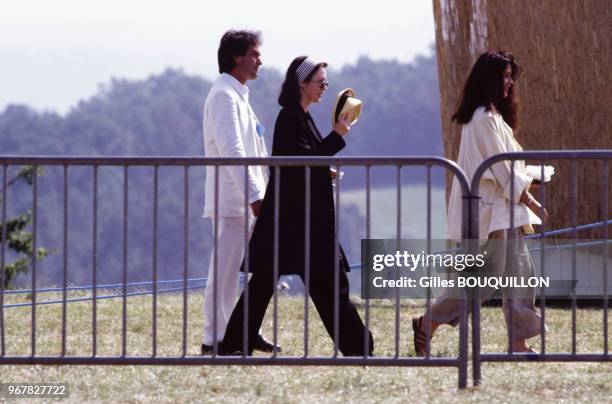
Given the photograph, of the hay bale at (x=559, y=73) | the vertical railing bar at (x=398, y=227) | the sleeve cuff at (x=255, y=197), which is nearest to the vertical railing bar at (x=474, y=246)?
the vertical railing bar at (x=398, y=227)

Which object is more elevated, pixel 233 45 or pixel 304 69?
pixel 233 45

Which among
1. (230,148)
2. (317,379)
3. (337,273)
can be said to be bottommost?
(317,379)

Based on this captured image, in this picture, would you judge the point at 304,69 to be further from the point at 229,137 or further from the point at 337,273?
the point at 337,273

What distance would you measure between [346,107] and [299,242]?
2.54ft

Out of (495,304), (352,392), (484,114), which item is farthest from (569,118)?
(352,392)

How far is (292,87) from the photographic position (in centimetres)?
705

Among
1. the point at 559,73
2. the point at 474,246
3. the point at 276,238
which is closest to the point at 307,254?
the point at 276,238

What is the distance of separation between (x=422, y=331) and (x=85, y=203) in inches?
4515

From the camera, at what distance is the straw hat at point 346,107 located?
7.03 metres

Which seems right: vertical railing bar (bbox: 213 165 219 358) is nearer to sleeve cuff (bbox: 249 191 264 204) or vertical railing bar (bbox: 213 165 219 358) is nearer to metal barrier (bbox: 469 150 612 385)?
sleeve cuff (bbox: 249 191 264 204)

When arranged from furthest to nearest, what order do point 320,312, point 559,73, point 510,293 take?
1. point 559,73
2. point 320,312
3. point 510,293

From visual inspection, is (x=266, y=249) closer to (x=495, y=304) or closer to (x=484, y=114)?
(x=484, y=114)

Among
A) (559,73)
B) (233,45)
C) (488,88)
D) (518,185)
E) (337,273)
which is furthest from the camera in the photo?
(559,73)

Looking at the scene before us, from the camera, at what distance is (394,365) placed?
6086mm
